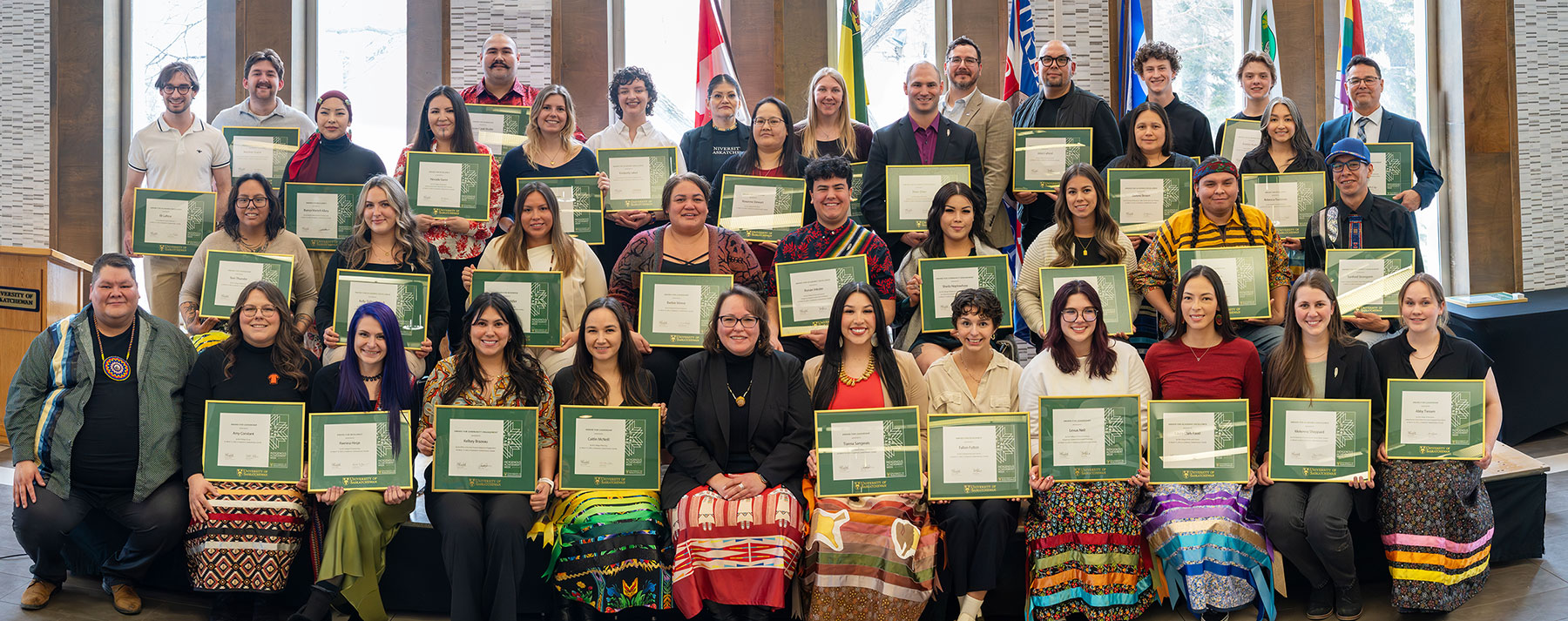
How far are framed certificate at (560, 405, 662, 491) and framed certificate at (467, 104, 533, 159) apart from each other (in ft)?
8.50

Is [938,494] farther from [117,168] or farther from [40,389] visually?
[117,168]

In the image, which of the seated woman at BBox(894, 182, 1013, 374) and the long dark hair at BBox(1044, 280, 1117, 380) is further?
the seated woman at BBox(894, 182, 1013, 374)

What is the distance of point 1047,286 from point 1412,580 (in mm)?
1931

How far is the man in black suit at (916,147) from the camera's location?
6281 millimetres

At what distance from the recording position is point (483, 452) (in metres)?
4.54

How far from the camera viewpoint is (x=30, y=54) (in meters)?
8.55

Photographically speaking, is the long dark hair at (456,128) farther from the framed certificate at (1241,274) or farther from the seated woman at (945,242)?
the framed certificate at (1241,274)

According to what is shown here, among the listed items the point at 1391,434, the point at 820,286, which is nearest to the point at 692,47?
the point at 820,286

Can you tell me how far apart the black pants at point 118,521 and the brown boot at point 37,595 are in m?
0.03

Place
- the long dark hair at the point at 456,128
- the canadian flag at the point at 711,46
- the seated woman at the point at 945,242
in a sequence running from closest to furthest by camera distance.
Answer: the seated woman at the point at 945,242, the long dark hair at the point at 456,128, the canadian flag at the point at 711,46

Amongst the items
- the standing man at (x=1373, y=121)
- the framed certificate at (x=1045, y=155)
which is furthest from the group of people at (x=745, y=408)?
the standing man at (x=1373, y=121)

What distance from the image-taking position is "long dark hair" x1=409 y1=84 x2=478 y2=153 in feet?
20.3

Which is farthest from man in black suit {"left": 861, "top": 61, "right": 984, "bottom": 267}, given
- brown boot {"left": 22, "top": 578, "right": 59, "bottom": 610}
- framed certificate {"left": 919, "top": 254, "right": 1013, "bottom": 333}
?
brown boot {"left": 22, "top": 578, "right": 59, "bottom": 610}

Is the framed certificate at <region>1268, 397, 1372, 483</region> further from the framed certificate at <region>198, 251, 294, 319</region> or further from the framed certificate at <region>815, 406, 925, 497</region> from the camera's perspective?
the framed certificate at <region>198, 251, 294, 319</region>
